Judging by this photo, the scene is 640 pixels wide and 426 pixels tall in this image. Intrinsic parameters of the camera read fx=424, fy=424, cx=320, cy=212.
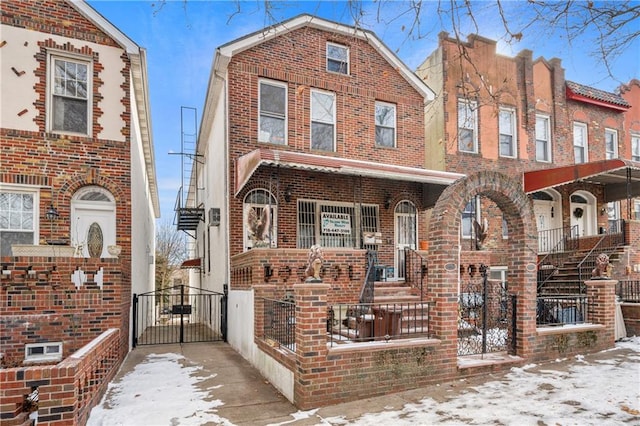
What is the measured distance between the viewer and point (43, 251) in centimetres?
728

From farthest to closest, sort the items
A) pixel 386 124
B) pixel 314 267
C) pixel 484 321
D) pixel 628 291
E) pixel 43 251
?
pixel 386 124, pixel 628 291, pixel 43 251, pixel 484 321, pixel 314 267

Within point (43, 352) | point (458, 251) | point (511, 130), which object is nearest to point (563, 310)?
point (458, 251)

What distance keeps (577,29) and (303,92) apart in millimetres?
7854

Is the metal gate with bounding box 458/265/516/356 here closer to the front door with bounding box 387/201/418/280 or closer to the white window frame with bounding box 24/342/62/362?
the front door with bounding box 387/201/418/280

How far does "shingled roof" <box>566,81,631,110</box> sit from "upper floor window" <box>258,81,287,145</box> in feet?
38.0

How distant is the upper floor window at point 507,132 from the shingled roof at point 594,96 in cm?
298

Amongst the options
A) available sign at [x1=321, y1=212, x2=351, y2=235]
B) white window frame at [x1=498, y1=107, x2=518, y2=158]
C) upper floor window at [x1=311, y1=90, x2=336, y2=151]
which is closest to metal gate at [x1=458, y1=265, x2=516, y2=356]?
available sign at [x1=321, y1=212, x2=351, y2=235]

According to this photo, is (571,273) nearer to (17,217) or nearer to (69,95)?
(69,95)

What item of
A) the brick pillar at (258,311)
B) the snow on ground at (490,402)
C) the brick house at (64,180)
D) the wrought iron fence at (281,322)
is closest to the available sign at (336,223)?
the brick pillar at (258,311)

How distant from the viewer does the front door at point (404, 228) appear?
476 inches

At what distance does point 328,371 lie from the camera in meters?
5.31

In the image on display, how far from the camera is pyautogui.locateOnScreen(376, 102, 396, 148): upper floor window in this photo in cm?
1271

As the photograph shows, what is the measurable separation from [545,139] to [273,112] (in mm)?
10662

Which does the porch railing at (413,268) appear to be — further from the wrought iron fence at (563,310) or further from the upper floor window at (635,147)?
the upper floor window at (635,147)
